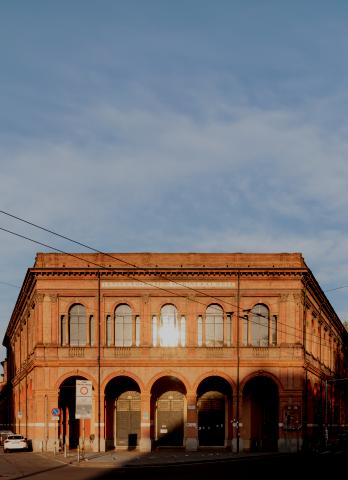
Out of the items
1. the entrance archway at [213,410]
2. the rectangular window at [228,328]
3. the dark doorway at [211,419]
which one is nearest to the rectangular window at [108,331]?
the entrance archway at [213,410]

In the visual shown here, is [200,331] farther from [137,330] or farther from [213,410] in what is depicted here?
[213,410]

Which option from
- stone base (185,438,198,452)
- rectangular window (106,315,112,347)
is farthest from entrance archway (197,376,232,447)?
rectangular window (106,315,112,347)

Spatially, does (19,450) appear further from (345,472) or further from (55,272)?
(345,472)

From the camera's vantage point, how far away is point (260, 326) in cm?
6347

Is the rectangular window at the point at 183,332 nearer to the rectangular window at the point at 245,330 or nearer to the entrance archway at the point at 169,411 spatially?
the entrance archway at the point at 169,411

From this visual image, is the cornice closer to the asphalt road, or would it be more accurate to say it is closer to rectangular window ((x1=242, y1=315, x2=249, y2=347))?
rectangular window ((x1=242, y1=315, x2=249, y2=347))

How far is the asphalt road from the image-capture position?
123ft

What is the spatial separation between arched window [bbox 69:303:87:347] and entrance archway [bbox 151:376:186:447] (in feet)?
21.5

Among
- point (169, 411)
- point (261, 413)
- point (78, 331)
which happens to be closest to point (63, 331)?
point (78, 331)

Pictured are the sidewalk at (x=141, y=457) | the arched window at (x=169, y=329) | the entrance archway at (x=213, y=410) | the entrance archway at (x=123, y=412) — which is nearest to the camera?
the sidewalk at (x=141, y=457)

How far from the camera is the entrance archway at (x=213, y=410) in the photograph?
6575 centimetres

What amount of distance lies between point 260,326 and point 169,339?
6.50 meters

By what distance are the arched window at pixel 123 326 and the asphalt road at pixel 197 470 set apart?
1217cm

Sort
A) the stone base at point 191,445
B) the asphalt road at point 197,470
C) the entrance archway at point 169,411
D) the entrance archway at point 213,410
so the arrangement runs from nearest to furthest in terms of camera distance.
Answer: the asphalt road at point 197,470 → the stone base at point 191,445 → the entrance archway at point 169,411 → the entrance archway at point 213,410
